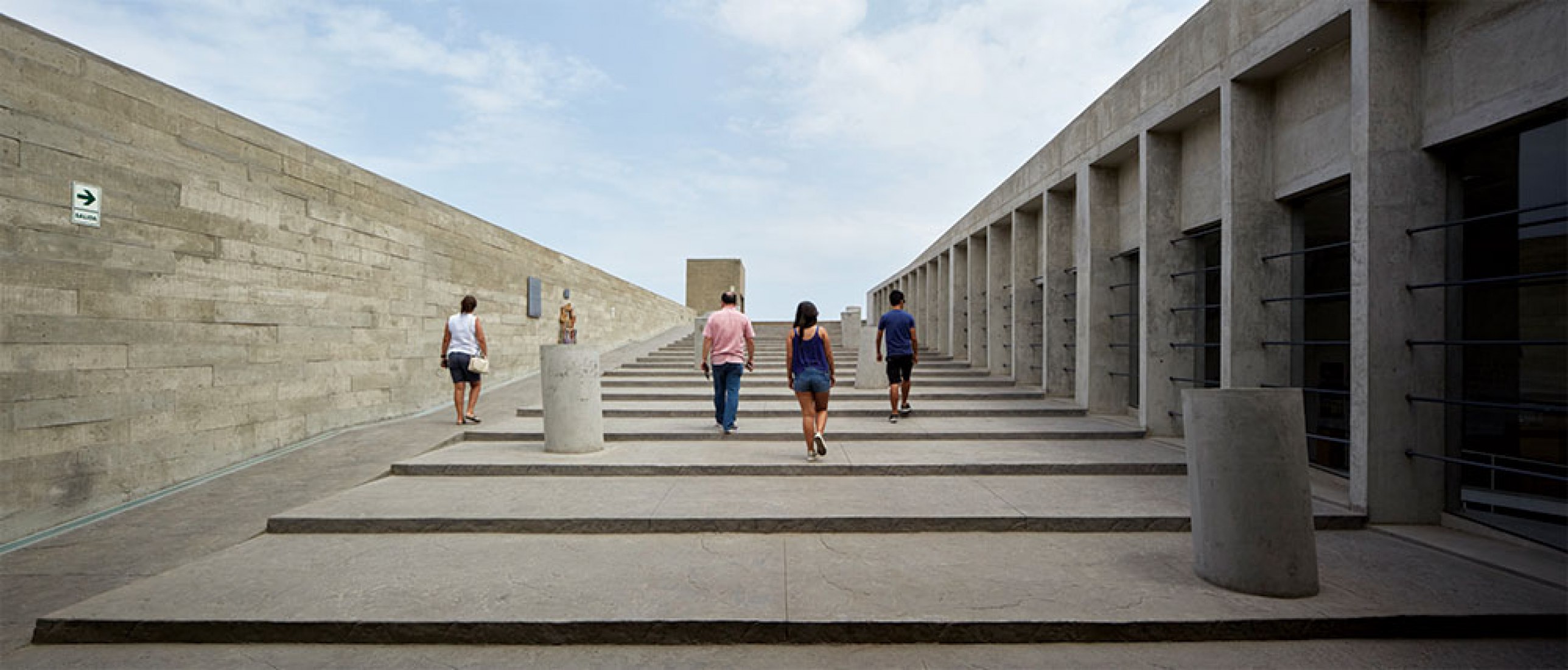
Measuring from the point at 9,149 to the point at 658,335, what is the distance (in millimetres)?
18090

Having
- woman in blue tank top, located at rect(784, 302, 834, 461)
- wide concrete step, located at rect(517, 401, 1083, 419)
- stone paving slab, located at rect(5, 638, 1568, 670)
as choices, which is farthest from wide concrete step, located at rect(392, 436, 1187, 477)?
stone paving slab, located at rect(5, 638, 1568, 670)

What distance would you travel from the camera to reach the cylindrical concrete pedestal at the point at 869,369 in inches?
456

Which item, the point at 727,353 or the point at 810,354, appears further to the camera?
the point at 727,353

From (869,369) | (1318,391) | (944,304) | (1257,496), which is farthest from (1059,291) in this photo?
(1257,496)

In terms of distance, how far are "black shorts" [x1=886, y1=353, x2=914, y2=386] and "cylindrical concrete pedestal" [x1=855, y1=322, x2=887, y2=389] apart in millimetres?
2355

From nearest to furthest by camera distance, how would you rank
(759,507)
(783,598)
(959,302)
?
(783,598) → (759,507) → (959,302)

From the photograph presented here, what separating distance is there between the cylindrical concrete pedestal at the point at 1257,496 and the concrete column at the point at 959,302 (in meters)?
12.3

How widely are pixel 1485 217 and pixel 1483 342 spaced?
863 millimetres

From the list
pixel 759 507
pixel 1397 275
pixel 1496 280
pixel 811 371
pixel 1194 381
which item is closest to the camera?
pixel 1496 280

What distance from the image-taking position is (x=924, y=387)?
1152cm

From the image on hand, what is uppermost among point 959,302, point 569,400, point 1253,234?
point 1253,234

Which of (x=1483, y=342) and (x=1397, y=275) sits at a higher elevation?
(x=1397, y=275)

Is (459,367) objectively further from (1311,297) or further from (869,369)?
(1311,297)

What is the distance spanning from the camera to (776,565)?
4.18m
